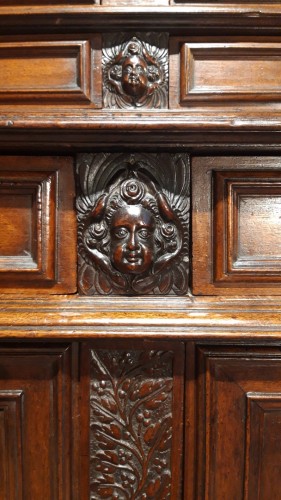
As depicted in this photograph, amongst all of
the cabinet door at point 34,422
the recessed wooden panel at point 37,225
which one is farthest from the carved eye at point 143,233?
the cabinet door at point 34,422

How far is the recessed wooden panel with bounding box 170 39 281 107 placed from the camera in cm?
59

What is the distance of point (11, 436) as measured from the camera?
2.11 feet

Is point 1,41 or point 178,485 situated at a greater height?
point 1,41

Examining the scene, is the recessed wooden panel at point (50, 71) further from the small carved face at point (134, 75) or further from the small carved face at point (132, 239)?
the small carved face at point (132, 239)

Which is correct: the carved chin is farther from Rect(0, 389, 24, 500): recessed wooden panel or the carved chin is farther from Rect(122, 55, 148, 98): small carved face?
Rect(0, 389, 24, 500): recessed wooden panel

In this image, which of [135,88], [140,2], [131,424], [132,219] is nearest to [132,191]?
[132,219]

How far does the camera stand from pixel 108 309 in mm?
634

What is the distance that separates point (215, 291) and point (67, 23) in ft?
1.46

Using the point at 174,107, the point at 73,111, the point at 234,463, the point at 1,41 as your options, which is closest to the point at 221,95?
the point at 174,107

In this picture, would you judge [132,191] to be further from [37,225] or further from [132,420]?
[132,420]

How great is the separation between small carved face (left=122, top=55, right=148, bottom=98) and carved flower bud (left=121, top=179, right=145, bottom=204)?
13 centimetres

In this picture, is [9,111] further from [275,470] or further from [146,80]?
[275,470]

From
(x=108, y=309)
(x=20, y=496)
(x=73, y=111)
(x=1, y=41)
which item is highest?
(x=1, y=41)

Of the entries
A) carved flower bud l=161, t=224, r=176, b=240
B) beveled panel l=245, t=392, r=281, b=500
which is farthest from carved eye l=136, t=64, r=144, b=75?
beveled panel l=245, t=392, r=281, b=500
